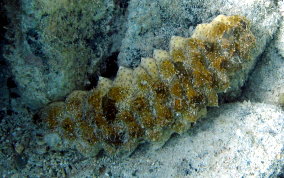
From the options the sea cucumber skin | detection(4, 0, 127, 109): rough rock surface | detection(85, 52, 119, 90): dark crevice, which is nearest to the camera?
detection(4, 0, 127, 109): rough rock surface

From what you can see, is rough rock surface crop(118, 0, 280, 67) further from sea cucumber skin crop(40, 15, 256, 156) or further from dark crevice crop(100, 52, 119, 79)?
sea cucumber skin crop(40, 15, 256, 156)

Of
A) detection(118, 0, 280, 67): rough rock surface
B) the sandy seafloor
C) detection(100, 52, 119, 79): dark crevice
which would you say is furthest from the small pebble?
detection(118, 0, 280, 67): rough rock surface

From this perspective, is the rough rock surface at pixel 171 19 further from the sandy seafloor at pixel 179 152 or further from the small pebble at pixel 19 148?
the small pebble at pixel 19 148

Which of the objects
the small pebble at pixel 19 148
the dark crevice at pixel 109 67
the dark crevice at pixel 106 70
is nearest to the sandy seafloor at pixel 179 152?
the small pebble at pixel 19 148

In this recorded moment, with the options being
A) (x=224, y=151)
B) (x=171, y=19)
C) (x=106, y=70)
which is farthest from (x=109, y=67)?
(x=224, y=151)

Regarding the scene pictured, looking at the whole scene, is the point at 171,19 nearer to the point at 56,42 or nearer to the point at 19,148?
the point at 56,42

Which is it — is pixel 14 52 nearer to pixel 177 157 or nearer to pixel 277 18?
pixel 177 157
